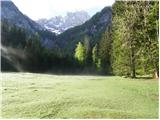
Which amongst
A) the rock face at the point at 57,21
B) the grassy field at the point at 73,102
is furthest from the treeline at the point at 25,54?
the grassy field at the point at 73,102

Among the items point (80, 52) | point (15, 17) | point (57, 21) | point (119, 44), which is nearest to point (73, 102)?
point (80, 52)

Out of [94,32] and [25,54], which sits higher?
[94,32]

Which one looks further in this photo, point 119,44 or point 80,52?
point 119,44

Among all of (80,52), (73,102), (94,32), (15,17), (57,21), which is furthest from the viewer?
(94,32)

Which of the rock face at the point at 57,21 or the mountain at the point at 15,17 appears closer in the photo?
the mountain at the point at 15,17

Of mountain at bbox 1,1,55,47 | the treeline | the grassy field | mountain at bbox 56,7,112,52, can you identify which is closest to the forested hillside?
mountain at bbox 56,7,112,52

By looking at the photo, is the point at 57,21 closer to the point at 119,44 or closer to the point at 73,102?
the point at 73,102

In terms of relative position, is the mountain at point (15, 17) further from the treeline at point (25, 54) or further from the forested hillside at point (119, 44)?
the treeline at point (25, 54)

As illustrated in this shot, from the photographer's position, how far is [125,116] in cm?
1409

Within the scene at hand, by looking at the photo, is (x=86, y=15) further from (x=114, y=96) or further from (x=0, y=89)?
(x=0, y=89)

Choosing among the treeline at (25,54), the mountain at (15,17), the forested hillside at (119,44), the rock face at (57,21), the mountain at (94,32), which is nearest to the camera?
the mountain at (15,17)

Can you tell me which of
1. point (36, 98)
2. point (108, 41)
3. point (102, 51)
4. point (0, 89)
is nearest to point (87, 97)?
point (36, 98)

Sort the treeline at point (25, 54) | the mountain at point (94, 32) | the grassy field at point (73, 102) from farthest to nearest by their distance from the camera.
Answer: the treeline at point (25, 54) < the mountain at point (94, 32) < the grassy field at point (73, 102)

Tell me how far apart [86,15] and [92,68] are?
8.86 metres
